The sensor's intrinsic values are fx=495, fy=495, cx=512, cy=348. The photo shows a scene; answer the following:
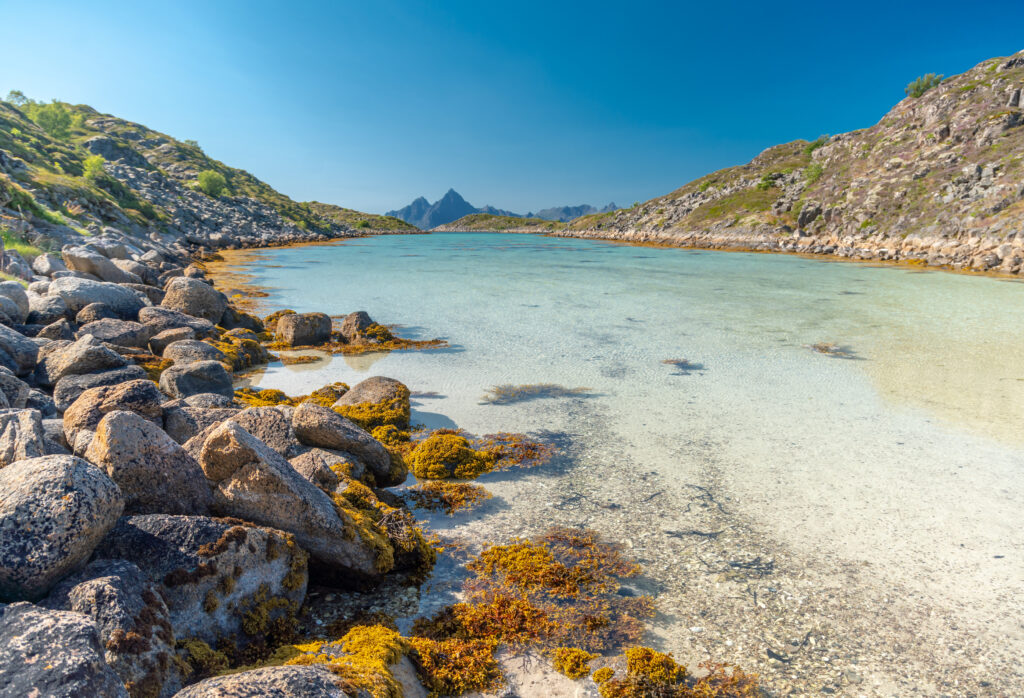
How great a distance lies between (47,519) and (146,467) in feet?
3.67

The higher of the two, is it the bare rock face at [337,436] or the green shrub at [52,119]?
the green shrub at [52,119]

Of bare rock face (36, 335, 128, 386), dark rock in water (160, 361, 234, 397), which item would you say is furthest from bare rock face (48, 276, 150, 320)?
dark rock in water (160, 361, 234, 397)

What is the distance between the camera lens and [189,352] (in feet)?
33.4

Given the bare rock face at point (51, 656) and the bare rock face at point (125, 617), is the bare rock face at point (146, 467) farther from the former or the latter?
the bare rock face at point (51, 656)

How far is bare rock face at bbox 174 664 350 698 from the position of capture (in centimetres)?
232

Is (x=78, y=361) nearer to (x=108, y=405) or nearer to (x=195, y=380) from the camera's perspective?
(x=195, y=380)

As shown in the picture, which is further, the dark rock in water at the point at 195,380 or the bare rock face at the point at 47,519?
the dark rock in water at the point at 195,380

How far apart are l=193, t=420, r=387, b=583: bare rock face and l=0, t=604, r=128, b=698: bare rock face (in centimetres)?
176

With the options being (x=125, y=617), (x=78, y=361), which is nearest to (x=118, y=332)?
(x=78, y=361)

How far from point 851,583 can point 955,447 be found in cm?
482

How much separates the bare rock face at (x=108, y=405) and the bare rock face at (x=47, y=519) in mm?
2187

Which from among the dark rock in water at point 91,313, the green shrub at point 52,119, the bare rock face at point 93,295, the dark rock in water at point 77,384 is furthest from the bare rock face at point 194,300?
the green shrub at point 52,119

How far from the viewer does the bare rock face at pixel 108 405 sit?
5.23 meters

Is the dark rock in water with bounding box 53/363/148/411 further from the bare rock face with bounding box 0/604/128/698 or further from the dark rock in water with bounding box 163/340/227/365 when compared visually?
the bare rock face with bounding box 0/604/128/698
